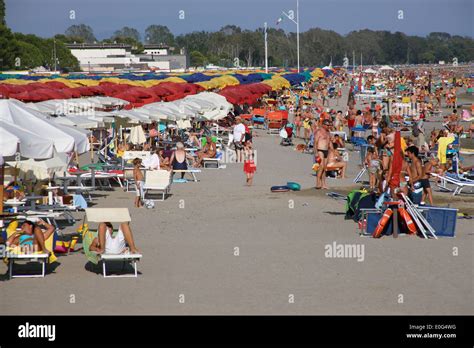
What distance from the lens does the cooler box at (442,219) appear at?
11.7m

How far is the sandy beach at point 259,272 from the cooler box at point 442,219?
202mm

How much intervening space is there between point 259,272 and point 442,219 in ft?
10.4

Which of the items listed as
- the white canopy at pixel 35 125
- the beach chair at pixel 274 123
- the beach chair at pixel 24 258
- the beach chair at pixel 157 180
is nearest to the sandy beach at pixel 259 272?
the beach chair at pixel 24 258

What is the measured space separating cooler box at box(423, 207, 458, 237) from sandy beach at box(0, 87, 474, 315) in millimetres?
202

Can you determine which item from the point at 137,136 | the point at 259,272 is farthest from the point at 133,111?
the point at 259,272

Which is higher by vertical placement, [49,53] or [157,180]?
[157,180]

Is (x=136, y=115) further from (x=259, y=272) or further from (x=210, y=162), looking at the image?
(x=259, y=272)

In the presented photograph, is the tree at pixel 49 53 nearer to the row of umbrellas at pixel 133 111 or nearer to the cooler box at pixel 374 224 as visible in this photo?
the row of umbrellas at pixel 133 111

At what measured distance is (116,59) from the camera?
457ft

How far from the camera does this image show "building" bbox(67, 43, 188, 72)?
444ft

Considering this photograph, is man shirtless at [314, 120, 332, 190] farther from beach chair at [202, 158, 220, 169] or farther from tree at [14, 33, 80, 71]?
tree at [14, 33, 80, 71]

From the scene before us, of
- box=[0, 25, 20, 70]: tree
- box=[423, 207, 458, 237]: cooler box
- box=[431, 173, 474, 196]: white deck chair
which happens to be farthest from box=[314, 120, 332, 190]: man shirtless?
box=[0, 25, 20, 70]: tree

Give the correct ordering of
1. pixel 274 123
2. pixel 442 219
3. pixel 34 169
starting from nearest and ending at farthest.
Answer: pixel 442 219
pixel 34 169
pixel 274 123
